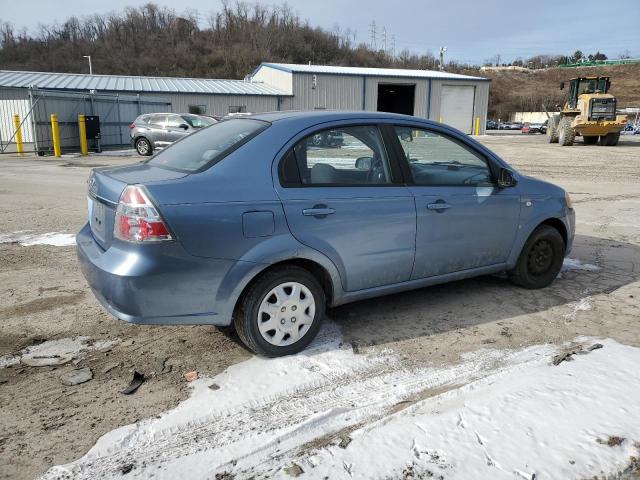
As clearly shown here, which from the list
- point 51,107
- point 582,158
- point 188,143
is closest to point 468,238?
point 188,143

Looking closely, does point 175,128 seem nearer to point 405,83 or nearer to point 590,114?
point 590,114

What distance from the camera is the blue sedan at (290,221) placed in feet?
10.0

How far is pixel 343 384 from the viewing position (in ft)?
10.5

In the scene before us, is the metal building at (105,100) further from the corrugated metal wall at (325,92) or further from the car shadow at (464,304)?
the car shadow at (464,304)

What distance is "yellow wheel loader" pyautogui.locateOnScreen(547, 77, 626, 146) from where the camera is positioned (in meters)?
25.1

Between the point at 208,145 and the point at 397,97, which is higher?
the point at 397,97

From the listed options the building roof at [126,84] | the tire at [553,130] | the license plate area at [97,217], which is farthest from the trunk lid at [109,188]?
the tire at [553,130]

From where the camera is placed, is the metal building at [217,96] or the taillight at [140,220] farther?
the metal building at [217,96]

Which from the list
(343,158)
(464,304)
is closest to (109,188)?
(343,158)

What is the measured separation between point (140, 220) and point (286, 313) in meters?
1.11

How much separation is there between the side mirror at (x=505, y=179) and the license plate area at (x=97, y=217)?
3.17 metres

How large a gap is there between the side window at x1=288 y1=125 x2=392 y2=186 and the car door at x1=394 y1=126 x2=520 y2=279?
0.22 m

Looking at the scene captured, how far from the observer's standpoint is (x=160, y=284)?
3.03 meters

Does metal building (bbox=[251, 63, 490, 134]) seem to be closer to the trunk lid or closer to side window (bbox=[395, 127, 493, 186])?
side window (bbox=[395, 127, 493, 186])
